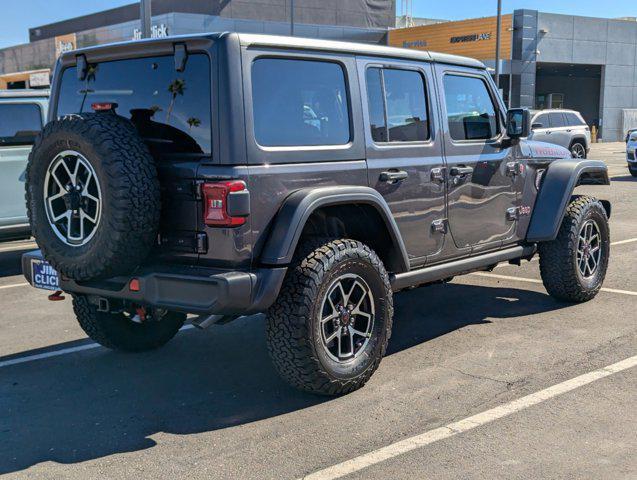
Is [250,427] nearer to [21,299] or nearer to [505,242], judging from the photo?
[505,242]

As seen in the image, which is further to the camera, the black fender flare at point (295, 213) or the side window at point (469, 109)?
the side window at point (469, 109)

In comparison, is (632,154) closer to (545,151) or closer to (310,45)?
(545,151)

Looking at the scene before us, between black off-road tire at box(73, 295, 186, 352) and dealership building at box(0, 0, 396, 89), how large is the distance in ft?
104

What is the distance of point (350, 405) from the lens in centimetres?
452

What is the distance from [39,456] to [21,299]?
4.02 metres

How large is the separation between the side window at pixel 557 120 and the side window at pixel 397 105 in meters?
19.0

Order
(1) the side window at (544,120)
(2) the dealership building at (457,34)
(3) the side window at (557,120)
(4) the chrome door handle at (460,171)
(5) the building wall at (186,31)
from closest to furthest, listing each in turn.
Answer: (4) the chrome door handle at (460,171) → (1) the side window at (544,120) → (3) the side window at (557,120) → (5) the building wall at (186,31) → (2) the dealership building at (457,34)

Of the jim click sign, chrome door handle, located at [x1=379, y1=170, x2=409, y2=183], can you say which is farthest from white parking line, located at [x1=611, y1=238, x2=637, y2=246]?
the jim click sign

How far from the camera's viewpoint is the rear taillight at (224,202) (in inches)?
163

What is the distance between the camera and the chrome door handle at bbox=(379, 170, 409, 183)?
5.01m

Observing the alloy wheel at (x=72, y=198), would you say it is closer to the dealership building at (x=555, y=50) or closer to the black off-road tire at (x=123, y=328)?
the black off-road tire at (x=123, y=328)

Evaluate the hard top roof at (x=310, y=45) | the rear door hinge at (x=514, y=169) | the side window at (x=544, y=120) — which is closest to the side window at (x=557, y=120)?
the side window at (x=544, y=120)

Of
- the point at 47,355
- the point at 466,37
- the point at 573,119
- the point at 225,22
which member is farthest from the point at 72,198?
the point at 466,37

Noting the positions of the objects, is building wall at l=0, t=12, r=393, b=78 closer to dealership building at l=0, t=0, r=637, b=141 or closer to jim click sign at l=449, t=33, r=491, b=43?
dealership building at l=0, t=0, r=637, b=141
